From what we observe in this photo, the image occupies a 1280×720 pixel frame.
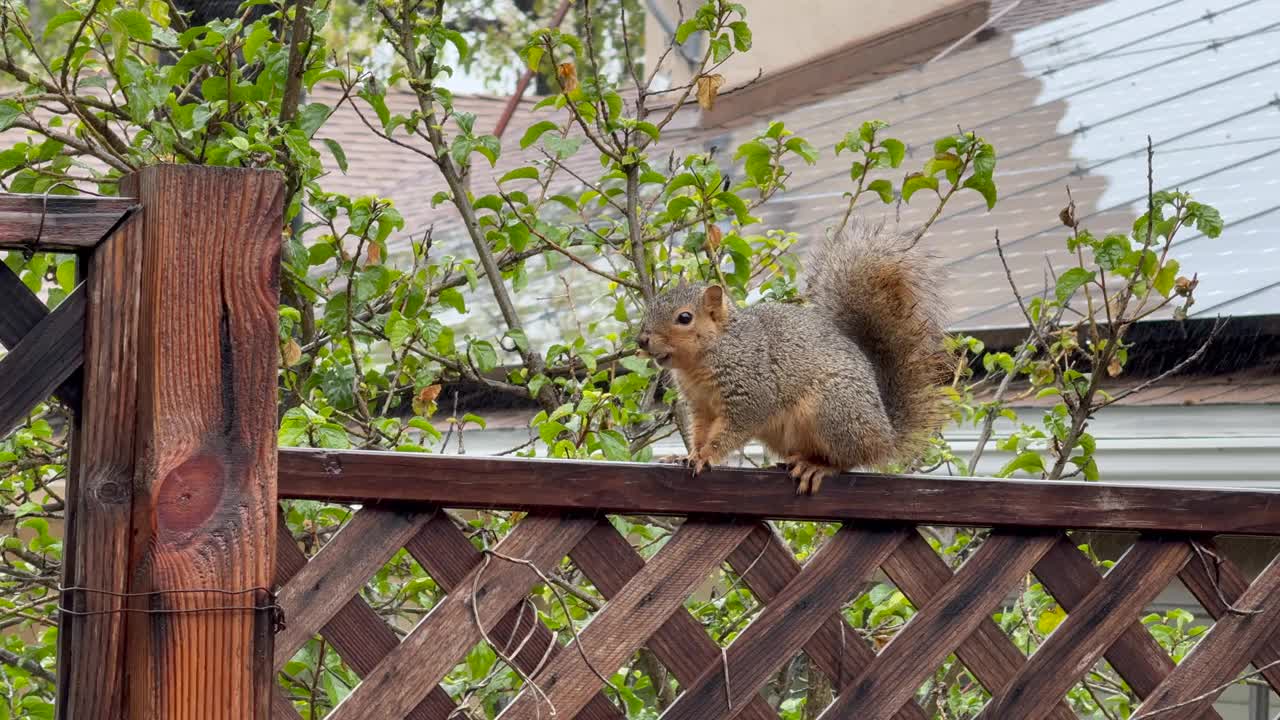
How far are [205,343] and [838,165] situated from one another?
504 centimetres

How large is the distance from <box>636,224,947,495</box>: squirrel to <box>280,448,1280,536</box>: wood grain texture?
698 mm

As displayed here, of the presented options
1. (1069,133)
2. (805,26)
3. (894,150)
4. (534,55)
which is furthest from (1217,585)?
(805,26)

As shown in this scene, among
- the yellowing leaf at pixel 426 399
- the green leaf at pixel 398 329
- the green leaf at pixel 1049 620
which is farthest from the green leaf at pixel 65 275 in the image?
the green leaf at pixel 1049 620

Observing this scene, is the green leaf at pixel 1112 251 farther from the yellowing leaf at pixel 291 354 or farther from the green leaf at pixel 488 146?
the yellowing leaf at pixel 291 354

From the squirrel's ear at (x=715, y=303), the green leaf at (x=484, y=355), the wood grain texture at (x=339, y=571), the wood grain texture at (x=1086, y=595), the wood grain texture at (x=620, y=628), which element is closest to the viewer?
the wood grain texture at (x=339, y=571)

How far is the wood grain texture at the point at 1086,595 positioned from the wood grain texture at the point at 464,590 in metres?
0.61

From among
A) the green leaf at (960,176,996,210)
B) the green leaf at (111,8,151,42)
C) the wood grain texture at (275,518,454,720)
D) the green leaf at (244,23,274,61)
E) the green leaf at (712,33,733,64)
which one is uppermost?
the green leaf at (111,8,151,42)

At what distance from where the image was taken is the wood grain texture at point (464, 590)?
1.68 m

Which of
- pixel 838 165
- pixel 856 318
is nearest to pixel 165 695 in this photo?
pixel 856 318

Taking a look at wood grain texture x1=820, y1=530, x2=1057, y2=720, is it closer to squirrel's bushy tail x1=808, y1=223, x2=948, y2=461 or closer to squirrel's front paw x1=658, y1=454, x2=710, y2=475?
squirrel's front paw x1=658, y1=454, x2=710, y2=475

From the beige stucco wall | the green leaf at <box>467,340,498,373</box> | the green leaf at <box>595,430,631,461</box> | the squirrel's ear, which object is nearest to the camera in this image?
the green leaf at <box>595,430,631,461</box>

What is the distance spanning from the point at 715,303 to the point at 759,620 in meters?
1.03

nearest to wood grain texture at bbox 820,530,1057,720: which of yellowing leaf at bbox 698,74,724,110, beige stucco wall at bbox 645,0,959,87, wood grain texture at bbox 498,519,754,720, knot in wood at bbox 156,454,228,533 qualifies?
wood grain texture at bbox 498,519,754,720

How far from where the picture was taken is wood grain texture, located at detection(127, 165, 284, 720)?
1.31m
